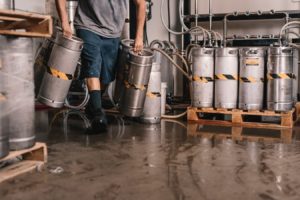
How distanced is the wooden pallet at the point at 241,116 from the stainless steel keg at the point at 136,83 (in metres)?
0.61

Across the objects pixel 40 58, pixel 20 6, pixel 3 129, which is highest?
pixel 20 6

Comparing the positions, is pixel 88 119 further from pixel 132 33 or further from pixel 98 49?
pixel 132 33

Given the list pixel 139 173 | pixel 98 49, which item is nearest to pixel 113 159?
pixel 139 173

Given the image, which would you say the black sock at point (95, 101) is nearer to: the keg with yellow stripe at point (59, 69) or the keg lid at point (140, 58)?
the keg with yellow stripe at point (59, 69)

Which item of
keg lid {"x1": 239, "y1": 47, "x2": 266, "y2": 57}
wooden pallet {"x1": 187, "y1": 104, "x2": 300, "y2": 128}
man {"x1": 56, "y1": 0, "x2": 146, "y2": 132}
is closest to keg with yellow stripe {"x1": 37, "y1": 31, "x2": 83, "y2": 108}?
man {"x1": 56, "y1": 0, "x2": 146, "y2": 132}

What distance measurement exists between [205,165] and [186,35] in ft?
11.0

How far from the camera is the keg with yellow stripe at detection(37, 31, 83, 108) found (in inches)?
127

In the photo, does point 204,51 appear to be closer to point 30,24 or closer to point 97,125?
point 97,125

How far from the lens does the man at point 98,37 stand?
11.5 feet

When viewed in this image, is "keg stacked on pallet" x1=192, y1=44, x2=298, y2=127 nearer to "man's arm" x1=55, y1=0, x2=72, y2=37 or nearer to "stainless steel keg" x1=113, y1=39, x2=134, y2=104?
"stainless steel keg" x1=113, y1=39, x2=134, y2=104

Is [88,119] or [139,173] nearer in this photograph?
[139,173]

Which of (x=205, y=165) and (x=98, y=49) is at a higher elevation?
(x=98, y=49)

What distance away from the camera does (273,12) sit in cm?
486

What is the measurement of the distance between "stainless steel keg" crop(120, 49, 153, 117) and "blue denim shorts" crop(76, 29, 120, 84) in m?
0.22
